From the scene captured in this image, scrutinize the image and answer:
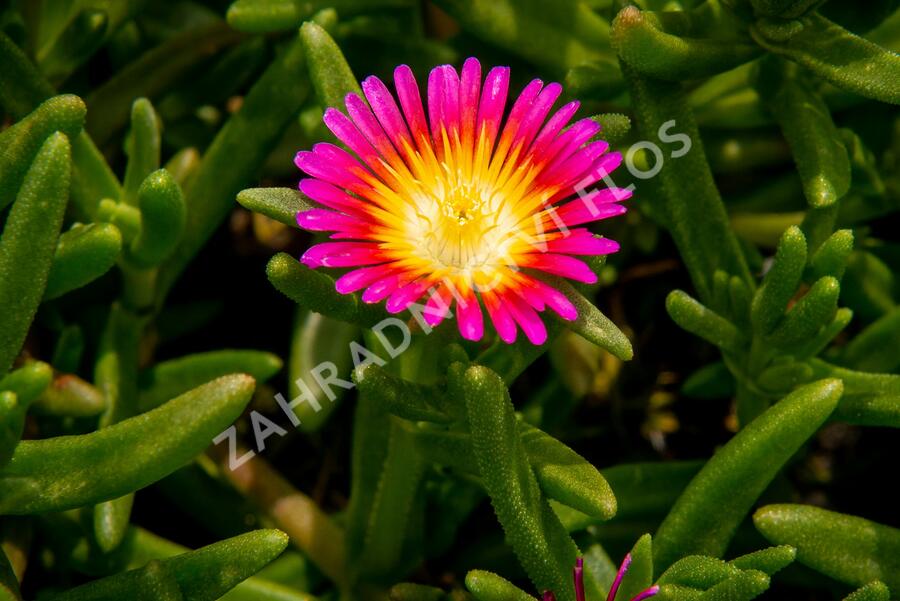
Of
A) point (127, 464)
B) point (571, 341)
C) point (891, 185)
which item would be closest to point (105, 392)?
point (127, 464)

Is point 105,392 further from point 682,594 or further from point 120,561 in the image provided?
point 682,594

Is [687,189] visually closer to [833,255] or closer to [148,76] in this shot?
[833,255]

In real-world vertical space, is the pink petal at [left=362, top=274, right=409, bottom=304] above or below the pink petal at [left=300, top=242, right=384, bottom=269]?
below

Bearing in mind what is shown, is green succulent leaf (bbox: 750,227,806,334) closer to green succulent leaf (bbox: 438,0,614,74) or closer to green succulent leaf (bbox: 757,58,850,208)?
green succulent leaf (bbox: 757,58,850,208)

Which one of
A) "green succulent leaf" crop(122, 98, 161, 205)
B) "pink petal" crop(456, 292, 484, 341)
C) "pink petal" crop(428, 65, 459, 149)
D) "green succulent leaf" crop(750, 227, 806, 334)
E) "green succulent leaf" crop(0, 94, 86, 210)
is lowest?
"green succulent leaf" crop(750, 227, 806, 334)

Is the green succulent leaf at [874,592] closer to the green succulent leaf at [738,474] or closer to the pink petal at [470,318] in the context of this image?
the green succulent leaf at [738,474]

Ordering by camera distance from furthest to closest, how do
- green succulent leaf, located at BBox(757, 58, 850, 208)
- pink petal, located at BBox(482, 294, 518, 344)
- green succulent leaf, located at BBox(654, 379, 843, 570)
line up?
green succulent leaf, located at BBox(757, 58, 850, 208), green succulent leaf, located at BBox(654, 379, 843, 570), pink petal, located at BBox(482, 294, 518, 344)


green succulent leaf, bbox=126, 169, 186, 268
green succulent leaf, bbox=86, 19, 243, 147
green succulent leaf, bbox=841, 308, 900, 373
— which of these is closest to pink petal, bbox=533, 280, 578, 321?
green succulent leaf, bbox=126, 169, 186, 268

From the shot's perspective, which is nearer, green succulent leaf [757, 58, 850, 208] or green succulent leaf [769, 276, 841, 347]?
green succulent leaf [769, 276, 841, 347]

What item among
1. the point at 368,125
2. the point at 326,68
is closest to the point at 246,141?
the point at 326,68
